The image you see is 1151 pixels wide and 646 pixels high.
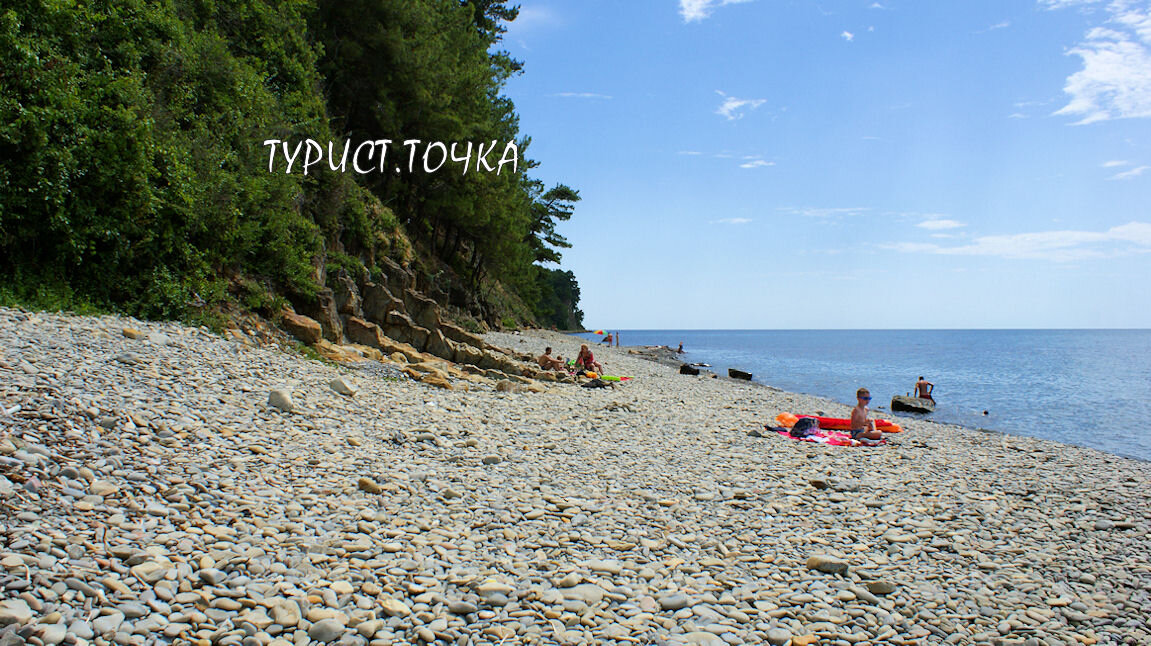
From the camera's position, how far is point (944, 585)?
5.94 meters

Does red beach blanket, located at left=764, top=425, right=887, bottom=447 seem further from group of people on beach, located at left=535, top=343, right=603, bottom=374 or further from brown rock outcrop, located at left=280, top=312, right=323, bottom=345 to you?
brown rock outcrop, located at left=280, top=312, right=323, bottom=345

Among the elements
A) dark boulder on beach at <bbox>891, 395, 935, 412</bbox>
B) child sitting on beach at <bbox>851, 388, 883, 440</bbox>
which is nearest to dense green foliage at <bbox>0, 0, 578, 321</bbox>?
child sitting on beach at <bbox>851, 388, 883, 440</bbox>

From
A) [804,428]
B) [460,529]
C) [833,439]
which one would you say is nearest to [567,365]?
[804,428]

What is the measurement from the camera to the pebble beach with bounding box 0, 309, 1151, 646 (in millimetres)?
4746

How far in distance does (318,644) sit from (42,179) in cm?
1120

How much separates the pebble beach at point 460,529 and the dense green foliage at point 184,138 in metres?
2.35

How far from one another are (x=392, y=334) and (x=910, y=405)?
830 inches

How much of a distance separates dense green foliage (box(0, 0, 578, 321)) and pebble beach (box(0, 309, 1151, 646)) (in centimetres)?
235

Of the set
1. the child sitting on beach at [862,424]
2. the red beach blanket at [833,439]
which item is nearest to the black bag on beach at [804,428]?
the red beach blanket at [833,439]

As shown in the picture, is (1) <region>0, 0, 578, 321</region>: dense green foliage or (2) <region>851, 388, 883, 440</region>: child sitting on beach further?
(2) <region>851, 388, 883, 440</region>: child sitting on beach

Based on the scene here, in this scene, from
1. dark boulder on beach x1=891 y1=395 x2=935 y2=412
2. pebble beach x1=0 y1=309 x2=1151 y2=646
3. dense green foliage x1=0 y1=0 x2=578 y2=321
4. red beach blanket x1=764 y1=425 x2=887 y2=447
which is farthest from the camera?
dark boulder on beach x1=891 y1=395 x2=935 y2=412

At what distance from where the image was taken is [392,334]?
2141 cm

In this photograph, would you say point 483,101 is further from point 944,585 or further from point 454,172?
point 944,585

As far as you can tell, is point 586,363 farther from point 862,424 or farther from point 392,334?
point 862,424
